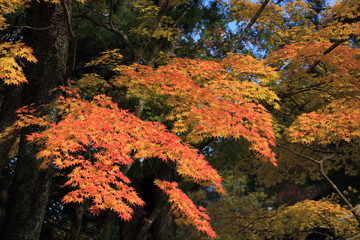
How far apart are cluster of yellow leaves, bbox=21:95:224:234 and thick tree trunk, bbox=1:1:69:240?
1.31 m

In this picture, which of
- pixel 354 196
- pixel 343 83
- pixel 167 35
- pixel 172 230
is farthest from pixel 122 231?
pixel 354 196

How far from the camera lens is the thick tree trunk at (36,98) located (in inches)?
220

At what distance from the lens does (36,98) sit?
611 cm

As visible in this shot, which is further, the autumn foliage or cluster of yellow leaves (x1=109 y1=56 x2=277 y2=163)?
cluster of yellow leaves (x1=109 y1=56 x2=277 y2=163)

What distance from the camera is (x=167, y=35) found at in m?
8.05

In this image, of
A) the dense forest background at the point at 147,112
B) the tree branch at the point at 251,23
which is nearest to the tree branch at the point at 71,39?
the dense forest background at the point at 147,112

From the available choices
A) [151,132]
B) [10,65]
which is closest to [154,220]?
[151,132]

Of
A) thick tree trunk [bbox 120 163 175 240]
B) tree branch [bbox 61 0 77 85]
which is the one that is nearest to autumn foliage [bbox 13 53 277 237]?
tree branch [bbox 61 0 77 85]

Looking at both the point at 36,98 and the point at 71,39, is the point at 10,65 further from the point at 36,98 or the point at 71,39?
the point at 36,98

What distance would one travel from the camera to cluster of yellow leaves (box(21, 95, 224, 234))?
4027 millimetres

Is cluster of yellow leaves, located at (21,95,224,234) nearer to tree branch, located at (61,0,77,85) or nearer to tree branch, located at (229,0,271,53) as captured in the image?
tree branch, located at (61,0,77,85)

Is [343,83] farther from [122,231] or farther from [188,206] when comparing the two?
[122,231]

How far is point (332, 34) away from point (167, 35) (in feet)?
12.2

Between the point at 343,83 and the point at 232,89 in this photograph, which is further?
the point at 343,83
